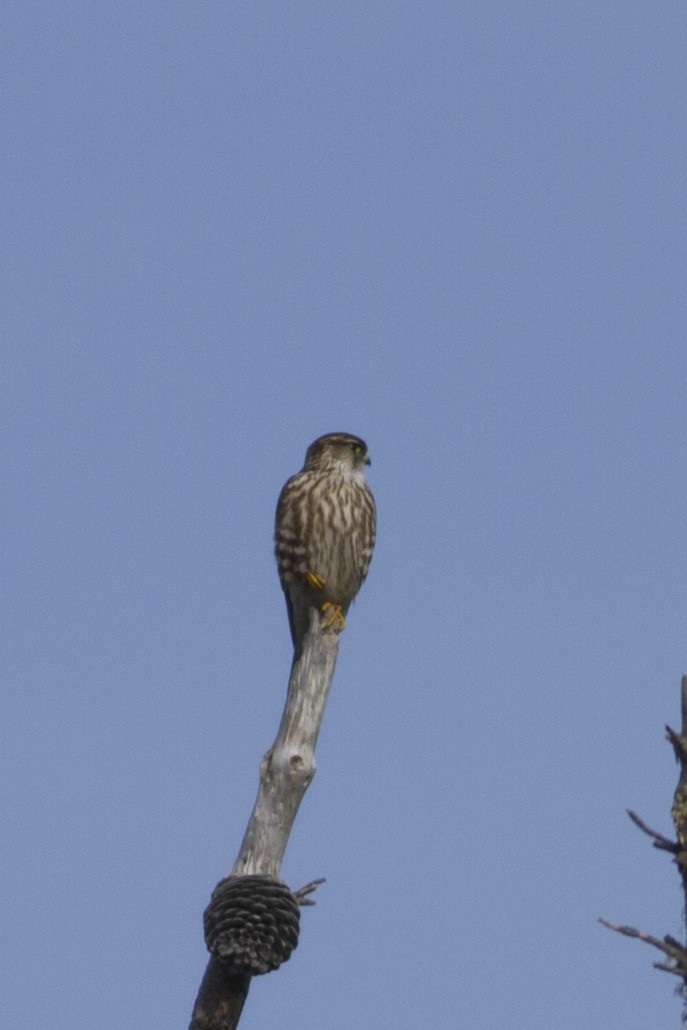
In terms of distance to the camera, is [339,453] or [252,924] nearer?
[252,924]

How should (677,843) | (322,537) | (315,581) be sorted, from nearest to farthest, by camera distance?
(677,843)
(315,581)
(322,537)

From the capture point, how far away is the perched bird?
8430mm

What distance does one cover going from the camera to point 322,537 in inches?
340

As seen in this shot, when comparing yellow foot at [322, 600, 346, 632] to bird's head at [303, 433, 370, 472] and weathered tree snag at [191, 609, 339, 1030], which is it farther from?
bird's head at [303, 433, 370, 472]

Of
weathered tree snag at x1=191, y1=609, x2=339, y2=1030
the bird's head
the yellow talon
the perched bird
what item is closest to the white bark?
weathered tree snag at x1=191, y1=609, x2=339, y2=1030

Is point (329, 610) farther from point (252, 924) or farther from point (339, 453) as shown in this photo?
point (252, 924)

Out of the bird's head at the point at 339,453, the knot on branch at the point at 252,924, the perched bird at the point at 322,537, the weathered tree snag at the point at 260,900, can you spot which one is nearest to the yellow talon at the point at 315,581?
the perched bird at the point at 322,537

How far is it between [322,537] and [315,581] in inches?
12.3

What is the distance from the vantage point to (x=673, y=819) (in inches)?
197

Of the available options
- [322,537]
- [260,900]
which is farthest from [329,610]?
[260,900]

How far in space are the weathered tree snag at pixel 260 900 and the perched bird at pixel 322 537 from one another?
6.64 ft

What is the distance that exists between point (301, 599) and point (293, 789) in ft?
8.73

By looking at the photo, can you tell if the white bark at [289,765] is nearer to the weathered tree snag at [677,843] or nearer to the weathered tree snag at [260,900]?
the weathered tree snag at [260,900]

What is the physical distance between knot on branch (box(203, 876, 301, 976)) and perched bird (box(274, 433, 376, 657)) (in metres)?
2.50
